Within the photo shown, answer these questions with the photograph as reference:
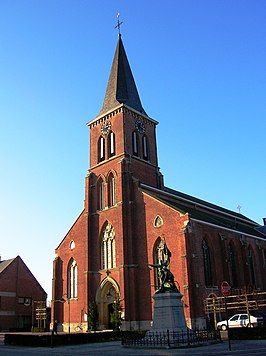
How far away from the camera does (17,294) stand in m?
53.6

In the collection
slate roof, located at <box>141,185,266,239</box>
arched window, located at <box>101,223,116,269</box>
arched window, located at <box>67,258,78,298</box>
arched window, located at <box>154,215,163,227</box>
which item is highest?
slate roof, located at <box>141,185,266,239</box>

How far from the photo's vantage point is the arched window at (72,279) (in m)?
41.7

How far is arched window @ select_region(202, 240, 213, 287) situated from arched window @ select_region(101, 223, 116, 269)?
889cm

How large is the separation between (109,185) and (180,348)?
25.2m

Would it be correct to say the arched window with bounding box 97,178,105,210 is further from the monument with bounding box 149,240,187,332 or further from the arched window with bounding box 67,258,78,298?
the monument with bounding box 149,240,187,332

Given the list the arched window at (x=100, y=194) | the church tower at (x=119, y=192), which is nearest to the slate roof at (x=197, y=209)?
the church tower at (x=119, y=192)

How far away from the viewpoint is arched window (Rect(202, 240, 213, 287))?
35706mm

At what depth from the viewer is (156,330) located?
2084cm

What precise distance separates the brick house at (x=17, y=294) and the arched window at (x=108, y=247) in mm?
15470

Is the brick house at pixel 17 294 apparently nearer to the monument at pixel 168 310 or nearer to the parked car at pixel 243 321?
the parked car at pixel 243 321

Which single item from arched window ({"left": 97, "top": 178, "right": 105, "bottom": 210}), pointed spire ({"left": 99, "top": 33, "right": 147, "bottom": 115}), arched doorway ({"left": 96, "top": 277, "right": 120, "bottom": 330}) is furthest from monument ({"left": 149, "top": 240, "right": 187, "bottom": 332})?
pointed spire ({"left": 99, "top": 33, "right": 147, "bottom": 115})

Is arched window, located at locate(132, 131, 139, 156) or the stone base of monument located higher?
arched window, located at locate(132, 131, 139, 156)

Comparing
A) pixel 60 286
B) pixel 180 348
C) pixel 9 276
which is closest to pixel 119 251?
pixel 60 286

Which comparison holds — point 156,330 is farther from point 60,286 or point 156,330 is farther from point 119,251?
point 60,286
